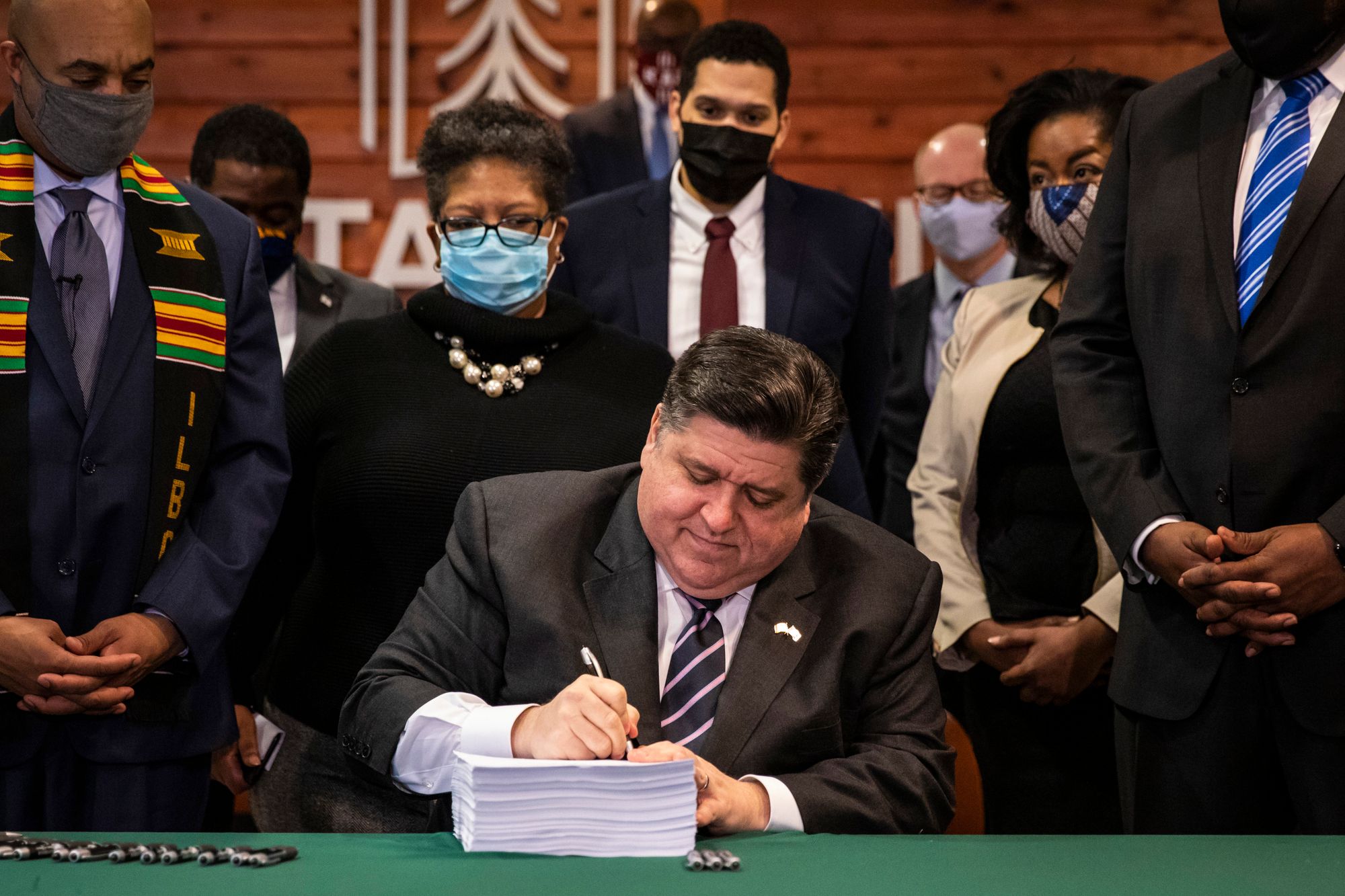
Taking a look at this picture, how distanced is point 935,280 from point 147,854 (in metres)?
3.52

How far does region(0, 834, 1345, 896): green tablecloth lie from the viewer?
A: 1.61m

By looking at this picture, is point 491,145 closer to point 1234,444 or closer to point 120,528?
point 120,528

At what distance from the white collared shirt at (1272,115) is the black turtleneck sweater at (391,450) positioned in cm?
110

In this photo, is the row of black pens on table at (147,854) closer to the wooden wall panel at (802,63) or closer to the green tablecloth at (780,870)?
the green tablecloth at (780,870)

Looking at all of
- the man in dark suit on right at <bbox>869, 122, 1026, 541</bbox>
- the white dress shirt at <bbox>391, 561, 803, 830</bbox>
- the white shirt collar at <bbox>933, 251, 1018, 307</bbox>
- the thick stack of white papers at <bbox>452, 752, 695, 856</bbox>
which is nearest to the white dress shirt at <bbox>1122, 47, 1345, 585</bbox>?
the white dress shirt at <bbox>391, 561, 803, 830</bbox>

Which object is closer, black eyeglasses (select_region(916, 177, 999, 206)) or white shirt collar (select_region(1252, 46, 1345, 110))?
white shirt collar (select_region(1252, 46, 1345, 110))

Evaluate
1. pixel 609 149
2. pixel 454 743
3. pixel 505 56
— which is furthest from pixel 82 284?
pixel 505 56

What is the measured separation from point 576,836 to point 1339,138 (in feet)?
5.33

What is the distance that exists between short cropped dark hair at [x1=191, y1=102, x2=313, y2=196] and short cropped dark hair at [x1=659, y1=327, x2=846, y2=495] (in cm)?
187

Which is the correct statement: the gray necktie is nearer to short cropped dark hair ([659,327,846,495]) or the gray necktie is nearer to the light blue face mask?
the light blue face mask

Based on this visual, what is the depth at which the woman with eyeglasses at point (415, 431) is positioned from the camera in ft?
8.72

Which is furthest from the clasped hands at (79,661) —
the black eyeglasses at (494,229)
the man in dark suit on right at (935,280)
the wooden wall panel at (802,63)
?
the wooden wall panel at (802,63)

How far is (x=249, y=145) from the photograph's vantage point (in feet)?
11.8

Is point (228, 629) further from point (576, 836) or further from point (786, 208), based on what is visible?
point (786, 208)
